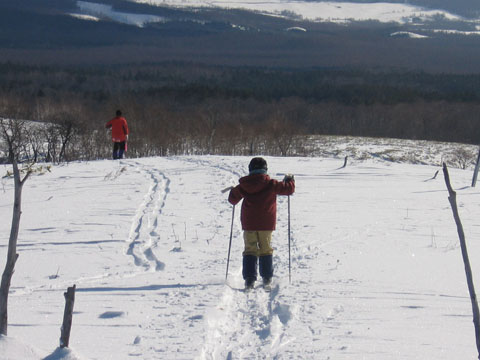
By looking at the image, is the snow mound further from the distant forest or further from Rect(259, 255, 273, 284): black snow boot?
the distant forest

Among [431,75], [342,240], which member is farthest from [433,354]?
[431,75]

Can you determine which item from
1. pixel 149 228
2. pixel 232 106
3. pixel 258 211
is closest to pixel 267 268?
pixel 258 211

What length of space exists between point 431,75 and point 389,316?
122379mm

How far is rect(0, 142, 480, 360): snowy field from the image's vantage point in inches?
190

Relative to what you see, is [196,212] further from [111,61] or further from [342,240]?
[111,61]


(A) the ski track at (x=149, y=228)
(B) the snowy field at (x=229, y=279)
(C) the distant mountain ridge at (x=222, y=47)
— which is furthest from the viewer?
(C) the distant mountain ridge at (x=222, y=47)

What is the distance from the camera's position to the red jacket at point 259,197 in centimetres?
662

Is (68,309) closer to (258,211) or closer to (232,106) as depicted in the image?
(258,211)

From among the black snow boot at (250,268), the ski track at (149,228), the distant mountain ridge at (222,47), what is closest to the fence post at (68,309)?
the black snow boot at (250,268)

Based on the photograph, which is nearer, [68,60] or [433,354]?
[433,354]

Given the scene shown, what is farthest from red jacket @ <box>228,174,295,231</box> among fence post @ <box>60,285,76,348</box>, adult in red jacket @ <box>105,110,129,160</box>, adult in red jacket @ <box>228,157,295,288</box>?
adult in red jacket @ <box>105,110,129,160</box>

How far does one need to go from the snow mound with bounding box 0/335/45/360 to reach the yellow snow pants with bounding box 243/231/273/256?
10.1 ft

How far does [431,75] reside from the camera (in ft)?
396

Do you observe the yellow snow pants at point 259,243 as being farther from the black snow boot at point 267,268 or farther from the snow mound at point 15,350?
the snow mound at point 15,350
